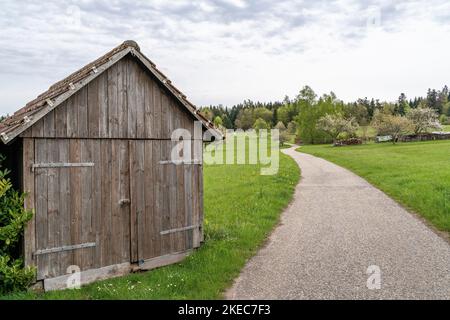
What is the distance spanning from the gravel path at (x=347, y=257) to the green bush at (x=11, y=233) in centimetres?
395

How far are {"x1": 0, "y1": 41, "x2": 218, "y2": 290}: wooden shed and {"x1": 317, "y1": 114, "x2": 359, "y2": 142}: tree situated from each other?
70276mm

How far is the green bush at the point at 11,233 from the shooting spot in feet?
23.0

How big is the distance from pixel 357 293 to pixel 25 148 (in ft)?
22.7

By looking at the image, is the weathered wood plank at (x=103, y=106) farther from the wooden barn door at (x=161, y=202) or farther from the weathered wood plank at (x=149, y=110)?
the weathered wood plank at (x=149, y=110)

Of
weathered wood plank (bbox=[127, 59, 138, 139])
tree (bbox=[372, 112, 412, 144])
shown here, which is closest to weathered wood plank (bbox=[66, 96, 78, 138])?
weathered wood plank (bbox=[127, 59, 138, 139])

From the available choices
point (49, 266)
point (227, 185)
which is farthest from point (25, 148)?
point (227, 185)

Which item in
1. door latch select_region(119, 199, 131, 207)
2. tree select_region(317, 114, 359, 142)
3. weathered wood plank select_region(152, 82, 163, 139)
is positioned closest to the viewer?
door latch select_region(119, 199, 131, 207)

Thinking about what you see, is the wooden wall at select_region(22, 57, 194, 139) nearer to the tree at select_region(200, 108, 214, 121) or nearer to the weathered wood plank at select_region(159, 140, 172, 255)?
the weathered wood plank at select_region(159, 140, 172, 255)

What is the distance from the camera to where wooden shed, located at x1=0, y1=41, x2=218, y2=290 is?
7.57 m

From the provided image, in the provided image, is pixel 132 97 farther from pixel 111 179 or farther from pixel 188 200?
pixel 188 200
